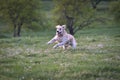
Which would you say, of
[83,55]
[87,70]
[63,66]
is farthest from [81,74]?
[83,55]

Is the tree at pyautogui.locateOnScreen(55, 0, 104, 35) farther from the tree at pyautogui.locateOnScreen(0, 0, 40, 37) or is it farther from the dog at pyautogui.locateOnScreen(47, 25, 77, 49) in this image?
the dog at pyautogui.locateOnScreen(47, 25, 77, 49)

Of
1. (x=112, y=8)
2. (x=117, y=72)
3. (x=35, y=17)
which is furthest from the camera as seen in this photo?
(x=112, y=8)

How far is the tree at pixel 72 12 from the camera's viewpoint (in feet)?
171

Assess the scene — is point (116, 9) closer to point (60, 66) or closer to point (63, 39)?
point (63, 39)

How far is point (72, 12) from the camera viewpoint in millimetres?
52500

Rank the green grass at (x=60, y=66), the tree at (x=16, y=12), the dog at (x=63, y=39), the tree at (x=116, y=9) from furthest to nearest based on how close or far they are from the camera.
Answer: the tree at (x=116, y=9) → the tree at (x=16, y=12) → the dog at (x=63, y=39) → the green grass at (x=60, y=66)

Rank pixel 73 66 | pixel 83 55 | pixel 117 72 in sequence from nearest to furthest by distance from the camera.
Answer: pixel 117 72, pixel 73 66, pixel 83 55

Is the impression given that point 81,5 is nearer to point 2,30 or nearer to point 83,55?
point 2,30

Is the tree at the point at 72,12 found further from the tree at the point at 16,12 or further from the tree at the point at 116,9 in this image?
the tree at the point at 116,9

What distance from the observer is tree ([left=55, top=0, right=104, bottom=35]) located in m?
52.2

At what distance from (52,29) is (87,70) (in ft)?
184

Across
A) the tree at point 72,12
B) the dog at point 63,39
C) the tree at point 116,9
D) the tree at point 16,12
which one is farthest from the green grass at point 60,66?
the tree at point 116,9

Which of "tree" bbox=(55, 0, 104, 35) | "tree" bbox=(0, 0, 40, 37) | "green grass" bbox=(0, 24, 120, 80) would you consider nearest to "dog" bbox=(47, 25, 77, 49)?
"green grass" bbox=(0, 24, 120, 80)

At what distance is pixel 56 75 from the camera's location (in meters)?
12.3
